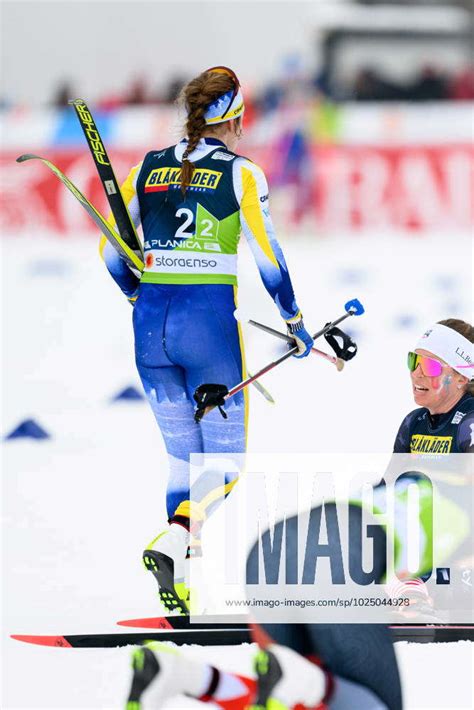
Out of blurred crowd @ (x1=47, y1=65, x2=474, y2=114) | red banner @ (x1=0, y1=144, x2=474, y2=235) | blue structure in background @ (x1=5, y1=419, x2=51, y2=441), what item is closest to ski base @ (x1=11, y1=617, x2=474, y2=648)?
blue structure in background @ (x1=5, y1=419, x2=51, y2=441)

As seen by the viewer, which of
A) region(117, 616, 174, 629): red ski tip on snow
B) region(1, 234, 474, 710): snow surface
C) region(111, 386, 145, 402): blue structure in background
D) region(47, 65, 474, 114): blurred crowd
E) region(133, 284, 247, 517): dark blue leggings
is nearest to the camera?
region(1, 234, 474, 710): snow surface

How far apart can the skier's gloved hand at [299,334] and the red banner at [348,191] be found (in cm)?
1096

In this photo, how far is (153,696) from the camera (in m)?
2.63

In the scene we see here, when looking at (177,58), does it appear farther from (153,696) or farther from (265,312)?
(153,696)

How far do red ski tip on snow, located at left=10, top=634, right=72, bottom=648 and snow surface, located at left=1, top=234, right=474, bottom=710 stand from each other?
4cm

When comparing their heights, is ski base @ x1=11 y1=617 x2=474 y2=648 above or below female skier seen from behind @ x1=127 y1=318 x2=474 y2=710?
below

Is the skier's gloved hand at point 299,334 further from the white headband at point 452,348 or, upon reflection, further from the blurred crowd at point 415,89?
the blurred crowd at point 415,89

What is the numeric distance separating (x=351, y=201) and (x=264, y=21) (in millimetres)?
11491

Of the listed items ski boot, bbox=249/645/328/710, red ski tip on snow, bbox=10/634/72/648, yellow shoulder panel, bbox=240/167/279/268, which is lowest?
red ski tip on snow, bbox=10/634/72/648

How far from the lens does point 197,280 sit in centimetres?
406

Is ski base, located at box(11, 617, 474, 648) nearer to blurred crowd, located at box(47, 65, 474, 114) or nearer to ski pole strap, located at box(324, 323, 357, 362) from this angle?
ski pole strap, located at box(324, 323, 357, 362)

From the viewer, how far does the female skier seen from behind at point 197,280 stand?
4000 millimetres

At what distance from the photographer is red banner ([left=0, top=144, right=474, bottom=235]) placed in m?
15.2

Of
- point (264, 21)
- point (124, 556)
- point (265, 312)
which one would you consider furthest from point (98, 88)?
point (124, 556)
